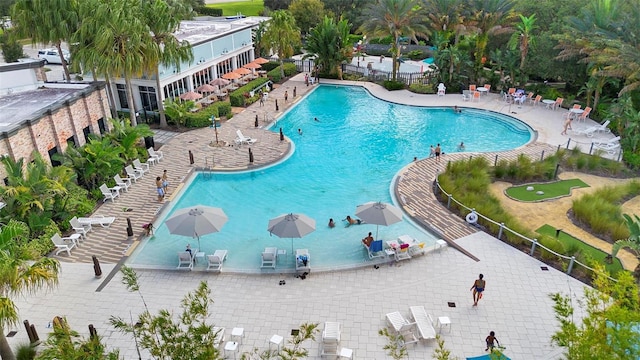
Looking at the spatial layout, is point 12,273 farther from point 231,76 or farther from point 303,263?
point 231,76

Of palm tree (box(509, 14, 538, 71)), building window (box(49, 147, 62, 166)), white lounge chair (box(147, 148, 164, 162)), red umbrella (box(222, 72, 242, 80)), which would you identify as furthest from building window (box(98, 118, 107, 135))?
palm tree (box(509, 14, 538, 71))

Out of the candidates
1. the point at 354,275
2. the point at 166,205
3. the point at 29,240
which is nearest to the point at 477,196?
the point at 354,275

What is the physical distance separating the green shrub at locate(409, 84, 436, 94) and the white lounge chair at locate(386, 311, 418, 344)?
31470 mm

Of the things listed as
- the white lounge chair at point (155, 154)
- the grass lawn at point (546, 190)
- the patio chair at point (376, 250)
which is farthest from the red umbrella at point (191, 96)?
the grass lawn at point (546, 190)

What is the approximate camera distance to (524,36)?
38.8 meters

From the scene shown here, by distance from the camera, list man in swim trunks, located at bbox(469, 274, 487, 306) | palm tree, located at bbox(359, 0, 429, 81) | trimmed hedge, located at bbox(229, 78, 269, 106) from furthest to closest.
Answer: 1. palm tree, located at bbox(359, 0, 429, 81)
2. trimmed hedge, located at bbox(229, 78, 269, 106)
3. man in swim trunks, located at bbox(469, 274, 487, 306)

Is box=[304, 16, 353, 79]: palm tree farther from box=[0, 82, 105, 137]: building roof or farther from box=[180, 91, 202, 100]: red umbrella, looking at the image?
box=[0, 82, 105, 137]: building roof

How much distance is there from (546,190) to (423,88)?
21086mm

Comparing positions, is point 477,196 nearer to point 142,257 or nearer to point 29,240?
point 142,257

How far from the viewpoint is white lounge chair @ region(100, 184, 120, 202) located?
77.2 feet

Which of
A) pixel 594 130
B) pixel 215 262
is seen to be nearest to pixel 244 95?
pixel 215 262

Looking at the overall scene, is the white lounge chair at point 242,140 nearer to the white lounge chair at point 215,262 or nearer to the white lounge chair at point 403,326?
the white lounge chair at point 215,262

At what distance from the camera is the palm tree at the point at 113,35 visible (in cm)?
2620

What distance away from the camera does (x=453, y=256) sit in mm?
18891
